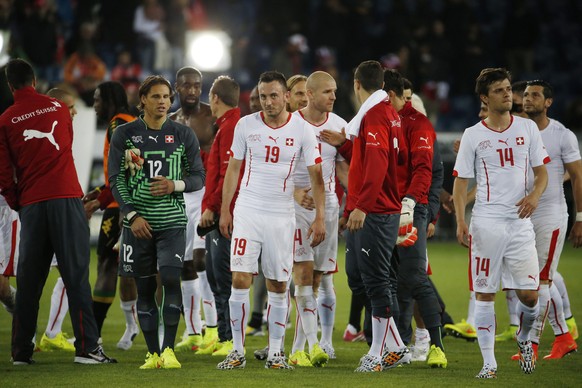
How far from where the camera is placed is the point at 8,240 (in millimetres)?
9969

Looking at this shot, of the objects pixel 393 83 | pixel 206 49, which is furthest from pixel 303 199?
pixel 206 49

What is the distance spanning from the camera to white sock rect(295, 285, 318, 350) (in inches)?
349

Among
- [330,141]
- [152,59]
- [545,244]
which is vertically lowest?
[545,244]

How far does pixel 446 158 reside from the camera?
67.0ft

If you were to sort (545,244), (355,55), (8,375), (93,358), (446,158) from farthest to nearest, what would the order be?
(355,55), (446,158), (545,244), (93,358), (8,375)

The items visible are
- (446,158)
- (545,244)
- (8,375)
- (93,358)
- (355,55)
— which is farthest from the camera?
(355,55)

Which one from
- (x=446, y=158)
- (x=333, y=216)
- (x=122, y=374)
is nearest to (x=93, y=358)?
(x=122, y=374)

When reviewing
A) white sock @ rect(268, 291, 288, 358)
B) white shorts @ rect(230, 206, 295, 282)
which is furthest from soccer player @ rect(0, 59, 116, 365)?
white sock @ rect(268, 291, 288, 358)

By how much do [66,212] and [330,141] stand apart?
2.30m

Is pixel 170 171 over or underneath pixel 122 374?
over

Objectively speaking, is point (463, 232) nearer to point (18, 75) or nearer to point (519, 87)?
point (519, 87)

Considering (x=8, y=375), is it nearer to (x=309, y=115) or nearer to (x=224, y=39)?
(x=309, y=115)

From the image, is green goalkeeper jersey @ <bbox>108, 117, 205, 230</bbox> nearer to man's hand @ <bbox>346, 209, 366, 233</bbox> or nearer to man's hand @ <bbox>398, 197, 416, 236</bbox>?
man's hand @ <bbox>346, 209, 366, 233</bbox>

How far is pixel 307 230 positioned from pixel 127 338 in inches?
87.8
